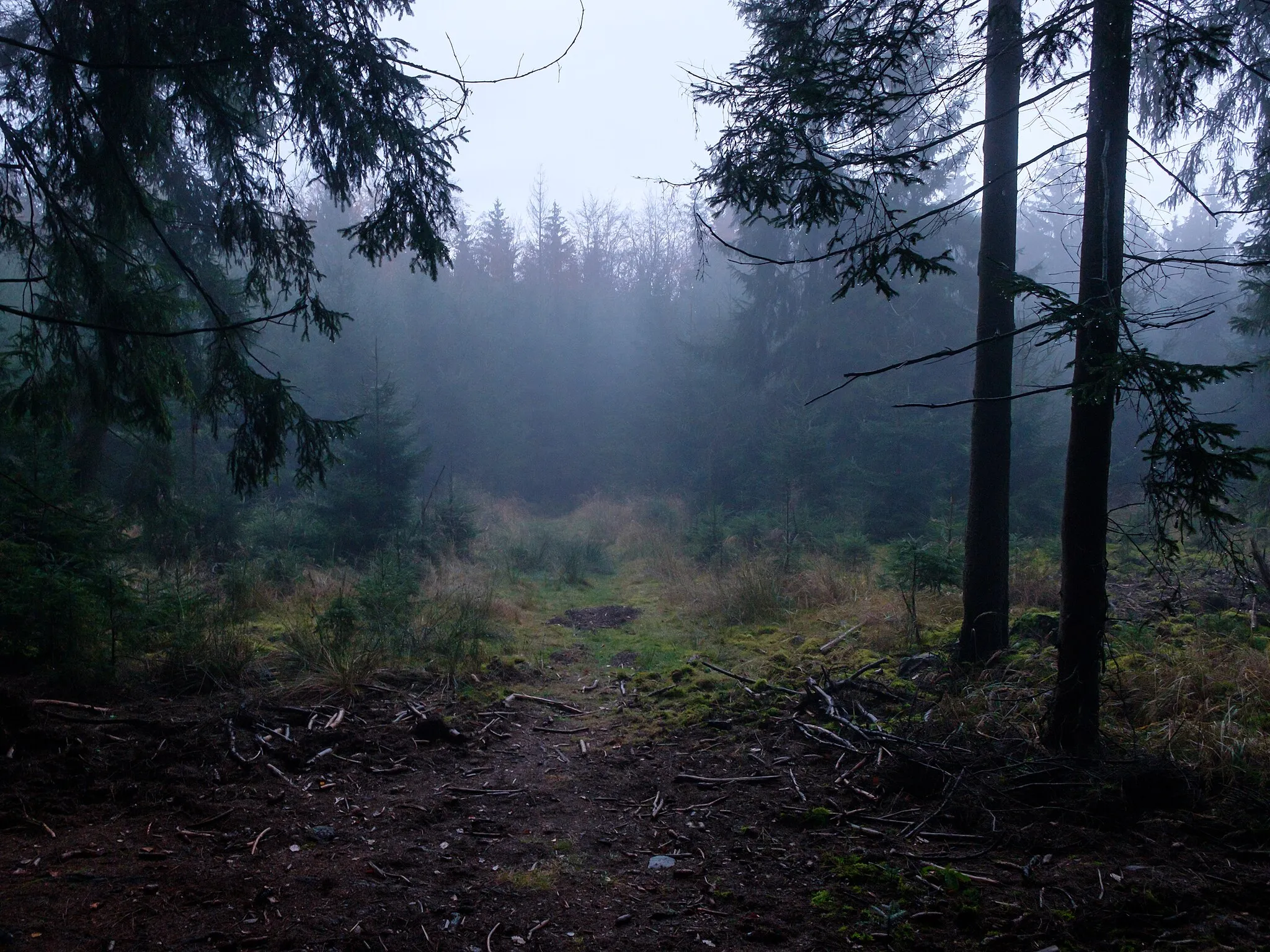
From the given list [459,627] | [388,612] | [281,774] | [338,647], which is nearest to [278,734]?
[281,774]

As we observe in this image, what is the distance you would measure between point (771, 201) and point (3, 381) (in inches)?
285

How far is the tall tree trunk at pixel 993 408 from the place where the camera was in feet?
18.8

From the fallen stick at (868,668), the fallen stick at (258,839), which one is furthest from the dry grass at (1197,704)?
the fallen stick at (258,839)

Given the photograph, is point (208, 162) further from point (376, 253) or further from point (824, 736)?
point (824, 736)

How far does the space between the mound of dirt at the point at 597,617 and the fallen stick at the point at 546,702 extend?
3.01 meters

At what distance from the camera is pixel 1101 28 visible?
3734 millimetres

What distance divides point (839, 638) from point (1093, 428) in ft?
12.2

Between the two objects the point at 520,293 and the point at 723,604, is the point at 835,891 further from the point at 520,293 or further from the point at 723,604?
the point at 520,293

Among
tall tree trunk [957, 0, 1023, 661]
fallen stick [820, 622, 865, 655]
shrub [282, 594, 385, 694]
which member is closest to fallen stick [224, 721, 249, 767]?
shrub [282, 594, 385, 694]

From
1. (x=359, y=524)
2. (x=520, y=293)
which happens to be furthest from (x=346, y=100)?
(x=520, y=293)

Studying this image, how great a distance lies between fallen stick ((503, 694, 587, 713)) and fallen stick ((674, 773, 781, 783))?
161cm

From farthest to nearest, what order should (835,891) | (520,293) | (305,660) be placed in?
(520,293) < (305,660) < (835,891)

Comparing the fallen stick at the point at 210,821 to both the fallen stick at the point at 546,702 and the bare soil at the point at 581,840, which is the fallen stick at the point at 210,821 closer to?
the bare soil at the point at 581,840

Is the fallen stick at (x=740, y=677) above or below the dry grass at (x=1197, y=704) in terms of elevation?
below
